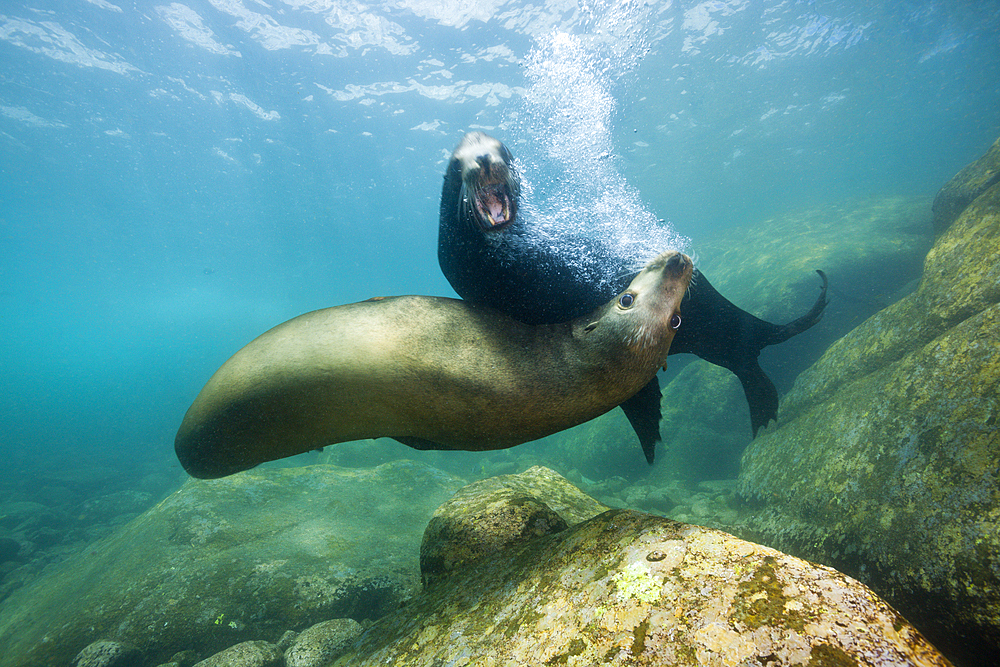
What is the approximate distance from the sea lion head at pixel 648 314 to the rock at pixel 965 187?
9.62 metres

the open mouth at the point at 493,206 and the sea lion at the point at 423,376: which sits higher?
the open mouth at the point at 493,206

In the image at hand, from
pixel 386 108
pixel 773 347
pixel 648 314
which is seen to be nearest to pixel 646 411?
pixel 648 314

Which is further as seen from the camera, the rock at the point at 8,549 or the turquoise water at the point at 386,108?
the turquoise water at the point at 386,108

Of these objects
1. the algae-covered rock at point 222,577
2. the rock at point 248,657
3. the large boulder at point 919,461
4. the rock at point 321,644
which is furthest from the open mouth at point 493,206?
the algae-covered rock at point 222,577

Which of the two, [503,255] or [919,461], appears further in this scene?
[919,461]

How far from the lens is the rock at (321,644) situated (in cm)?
302

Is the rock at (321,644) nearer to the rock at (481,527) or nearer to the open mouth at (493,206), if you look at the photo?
the rock at (481,527)

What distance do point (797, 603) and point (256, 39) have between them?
28.5 metres

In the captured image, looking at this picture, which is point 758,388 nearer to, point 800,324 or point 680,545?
point 800,324

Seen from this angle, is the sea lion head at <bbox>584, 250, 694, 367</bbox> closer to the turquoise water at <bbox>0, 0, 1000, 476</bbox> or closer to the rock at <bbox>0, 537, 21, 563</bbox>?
the turquoise water at <bbox>0, 0, 1000, 476</bbox>

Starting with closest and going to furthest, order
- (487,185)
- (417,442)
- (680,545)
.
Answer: (680,545)
(487,185)
(417,442)

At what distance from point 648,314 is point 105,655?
5.69 metres

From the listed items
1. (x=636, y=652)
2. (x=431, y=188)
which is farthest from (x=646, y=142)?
(x=636, y=652)

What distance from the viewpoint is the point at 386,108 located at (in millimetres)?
26312
